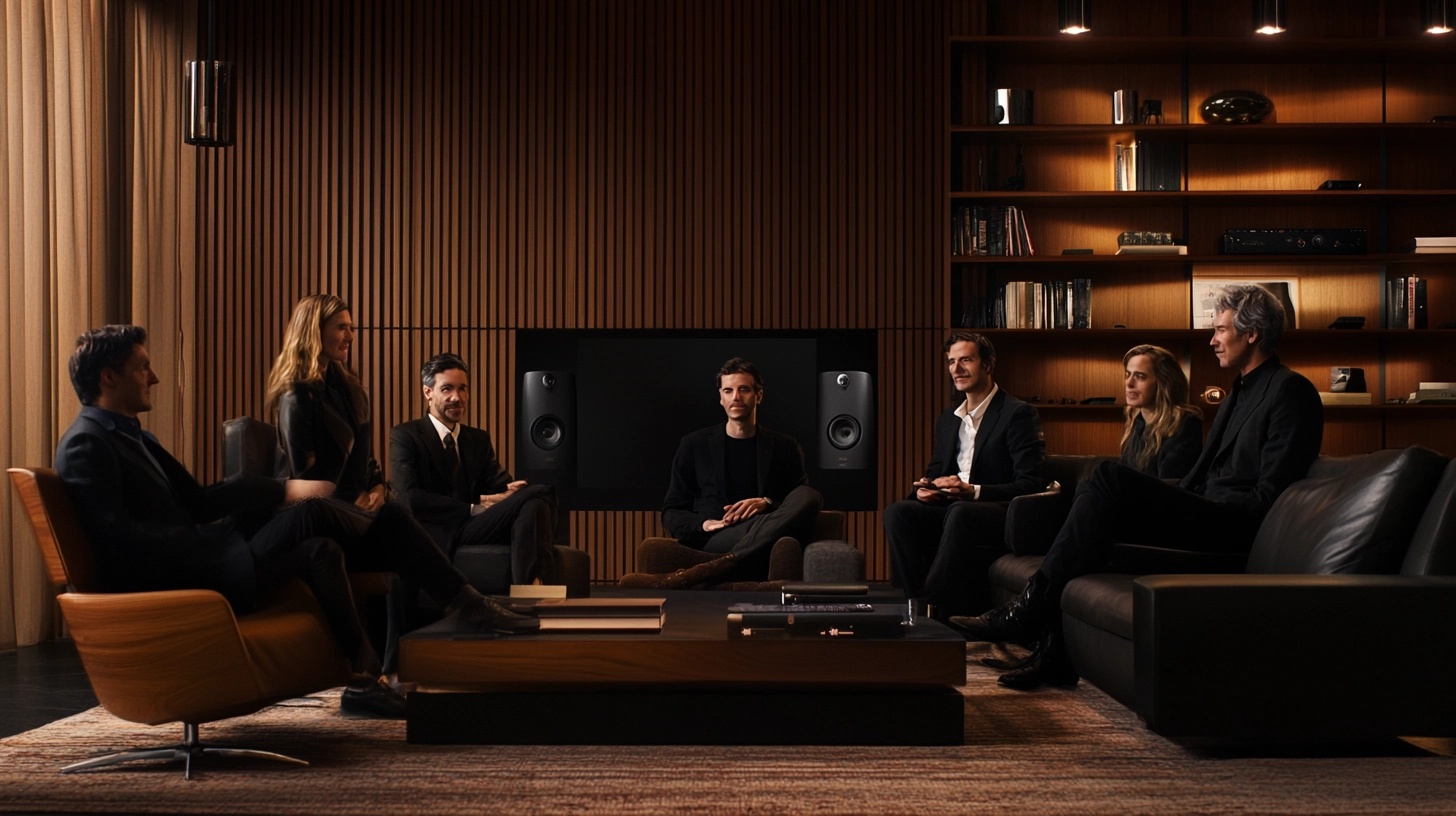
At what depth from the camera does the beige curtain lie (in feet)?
17.3

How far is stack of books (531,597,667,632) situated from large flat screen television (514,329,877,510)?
3.71 metres

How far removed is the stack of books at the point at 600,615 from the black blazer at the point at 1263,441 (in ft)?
6.30

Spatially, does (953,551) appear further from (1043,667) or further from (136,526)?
(136,526)

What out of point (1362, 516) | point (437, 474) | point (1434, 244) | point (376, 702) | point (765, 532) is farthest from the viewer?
point (1434, 244)

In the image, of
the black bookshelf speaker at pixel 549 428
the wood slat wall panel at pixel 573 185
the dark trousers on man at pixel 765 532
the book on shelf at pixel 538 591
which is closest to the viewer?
the book on shelf at pixel 538 591

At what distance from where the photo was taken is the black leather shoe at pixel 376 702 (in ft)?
12.4

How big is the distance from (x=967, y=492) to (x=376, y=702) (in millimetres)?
2795

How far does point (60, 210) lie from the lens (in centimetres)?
557

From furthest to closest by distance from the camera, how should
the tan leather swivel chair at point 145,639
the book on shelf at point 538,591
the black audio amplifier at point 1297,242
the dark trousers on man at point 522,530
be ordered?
the black audio amplifier at point 1297,242, the dark trousers on man at point 522,530, the book on shelf at point 538,591, the tan leather swivel chair at point 145,639

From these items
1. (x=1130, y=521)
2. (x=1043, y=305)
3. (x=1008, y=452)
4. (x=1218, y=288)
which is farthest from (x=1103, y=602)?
(x=1218, y=288)

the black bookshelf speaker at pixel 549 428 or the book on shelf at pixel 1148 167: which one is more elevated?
the book on shelf at pixel 1148 167

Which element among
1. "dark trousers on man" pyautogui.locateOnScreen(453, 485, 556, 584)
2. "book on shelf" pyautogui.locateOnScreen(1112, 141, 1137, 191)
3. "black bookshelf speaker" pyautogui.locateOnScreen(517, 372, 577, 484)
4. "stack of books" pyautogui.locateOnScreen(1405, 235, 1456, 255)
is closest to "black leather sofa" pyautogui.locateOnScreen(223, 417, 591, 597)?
"dark trousers on man" pyautogui.locateOnScreen(453, 485, 556, 584)

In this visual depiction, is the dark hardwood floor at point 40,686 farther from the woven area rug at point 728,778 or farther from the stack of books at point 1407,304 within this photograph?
the stack of books at point 1407,304

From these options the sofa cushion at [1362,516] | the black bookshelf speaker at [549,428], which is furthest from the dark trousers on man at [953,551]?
the black bookshelf speaker at [549,428]
